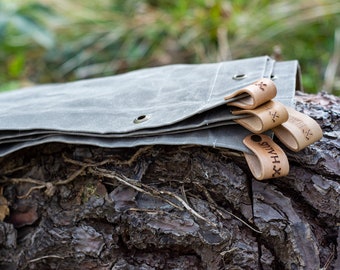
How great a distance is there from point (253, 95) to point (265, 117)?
43 mm

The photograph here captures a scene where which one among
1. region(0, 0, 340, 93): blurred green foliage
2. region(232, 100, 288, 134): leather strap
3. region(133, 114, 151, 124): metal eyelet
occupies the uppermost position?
region(232, 100, 288, 134): leather strap

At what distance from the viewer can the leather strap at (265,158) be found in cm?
86

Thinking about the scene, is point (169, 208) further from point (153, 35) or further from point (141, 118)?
point (153, 35)

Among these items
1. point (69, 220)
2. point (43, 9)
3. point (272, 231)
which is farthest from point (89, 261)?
point (43, 9)

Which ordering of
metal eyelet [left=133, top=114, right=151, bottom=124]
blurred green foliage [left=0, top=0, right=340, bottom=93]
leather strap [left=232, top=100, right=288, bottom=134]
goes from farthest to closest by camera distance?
blurred green foliage [left=0, top=0, right=340, bottom=93] < metal eyelet [left=133, top=114, right=151, bottom=124] < leather strap [left=232, top=100, right=288, bottom=134]

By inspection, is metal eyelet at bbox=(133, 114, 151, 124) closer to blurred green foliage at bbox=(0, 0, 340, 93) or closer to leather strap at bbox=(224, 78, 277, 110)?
leather strap at bbox=(224, 78, 277, 110)

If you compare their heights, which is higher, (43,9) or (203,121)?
(203,121)

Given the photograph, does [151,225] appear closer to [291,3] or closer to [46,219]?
[46,219]

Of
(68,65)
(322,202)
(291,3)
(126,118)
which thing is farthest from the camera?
(68,65)

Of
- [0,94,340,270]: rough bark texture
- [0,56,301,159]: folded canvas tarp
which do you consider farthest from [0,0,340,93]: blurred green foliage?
[0,94,340,270]: rough bark texture

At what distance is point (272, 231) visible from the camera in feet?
3.03

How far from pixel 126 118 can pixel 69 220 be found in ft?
0.84

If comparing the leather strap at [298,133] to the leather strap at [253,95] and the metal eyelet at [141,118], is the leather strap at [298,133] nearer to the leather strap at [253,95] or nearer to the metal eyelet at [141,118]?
the leather strap at [253,95]

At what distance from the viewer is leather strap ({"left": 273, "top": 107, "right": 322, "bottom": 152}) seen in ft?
2.90
